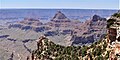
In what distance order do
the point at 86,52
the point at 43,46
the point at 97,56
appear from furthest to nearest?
1. the point at 43,46
2. the point at 86,52
3. the point at 97,56

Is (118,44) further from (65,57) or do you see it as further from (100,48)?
(65,57)

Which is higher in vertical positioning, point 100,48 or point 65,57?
point 100,48

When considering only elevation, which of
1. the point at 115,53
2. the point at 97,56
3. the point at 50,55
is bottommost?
the point at 50,55

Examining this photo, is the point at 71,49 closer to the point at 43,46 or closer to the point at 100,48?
the point at 43,46

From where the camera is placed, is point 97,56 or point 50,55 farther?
point 50,55

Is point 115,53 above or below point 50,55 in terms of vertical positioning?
above

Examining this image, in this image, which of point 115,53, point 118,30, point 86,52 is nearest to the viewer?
point 115,53

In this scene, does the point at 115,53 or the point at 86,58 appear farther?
the point at 86,58

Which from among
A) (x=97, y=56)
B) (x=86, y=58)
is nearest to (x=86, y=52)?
(x=86, y=58)

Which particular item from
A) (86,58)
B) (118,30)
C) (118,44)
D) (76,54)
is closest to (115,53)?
(118,44)
